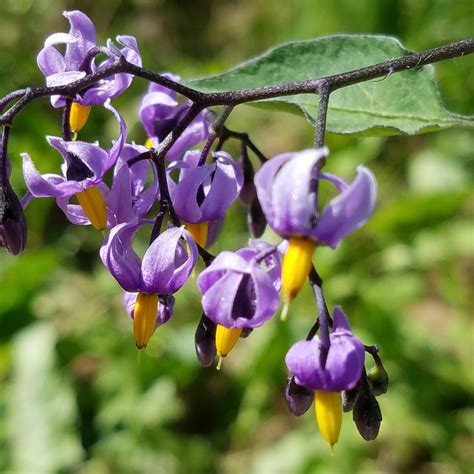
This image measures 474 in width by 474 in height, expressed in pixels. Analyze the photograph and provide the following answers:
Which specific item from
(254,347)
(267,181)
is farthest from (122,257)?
(254,347)

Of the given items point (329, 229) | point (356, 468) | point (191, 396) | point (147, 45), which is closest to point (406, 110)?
point (329, 229)

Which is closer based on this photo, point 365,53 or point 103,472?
point 365,53

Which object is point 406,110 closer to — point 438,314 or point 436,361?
point 436,361

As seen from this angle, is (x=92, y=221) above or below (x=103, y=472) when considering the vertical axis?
above

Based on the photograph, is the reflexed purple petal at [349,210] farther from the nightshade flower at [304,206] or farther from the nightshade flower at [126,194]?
the nightshade flower at [126,194]

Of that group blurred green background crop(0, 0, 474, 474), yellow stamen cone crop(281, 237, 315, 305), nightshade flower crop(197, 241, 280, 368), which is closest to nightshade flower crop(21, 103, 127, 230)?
nightshade flower crop(197, 241, 280, 368)

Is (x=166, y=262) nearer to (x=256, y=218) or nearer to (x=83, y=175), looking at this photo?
(x=83, y=175)

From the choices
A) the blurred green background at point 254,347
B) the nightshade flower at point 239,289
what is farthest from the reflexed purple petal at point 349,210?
the blurred green background at point 254,347
